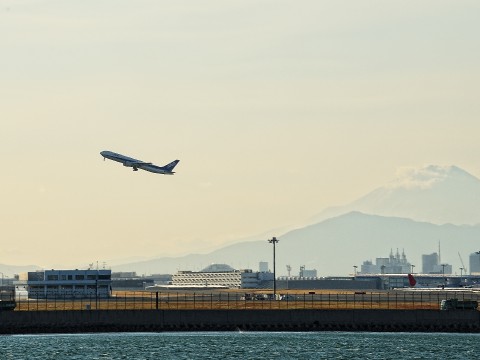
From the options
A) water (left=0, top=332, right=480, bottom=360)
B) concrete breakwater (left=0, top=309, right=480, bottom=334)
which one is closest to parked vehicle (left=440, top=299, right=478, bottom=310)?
concrete breakwater (left=0, top=309, right=480, bottom=334)

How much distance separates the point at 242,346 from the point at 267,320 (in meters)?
20.8

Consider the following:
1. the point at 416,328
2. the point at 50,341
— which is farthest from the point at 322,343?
the point at 50,341

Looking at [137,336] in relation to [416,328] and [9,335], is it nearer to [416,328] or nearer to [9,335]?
[9,335]

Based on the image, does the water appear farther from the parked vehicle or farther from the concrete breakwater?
the parked vehicle

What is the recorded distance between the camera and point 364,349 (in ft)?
480

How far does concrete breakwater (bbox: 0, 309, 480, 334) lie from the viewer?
169m

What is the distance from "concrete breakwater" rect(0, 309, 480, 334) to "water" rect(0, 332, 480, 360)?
112 centimetres

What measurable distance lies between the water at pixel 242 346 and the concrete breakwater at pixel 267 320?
112 centimetres

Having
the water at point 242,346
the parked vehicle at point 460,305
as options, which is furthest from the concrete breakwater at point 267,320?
the parked vehicle at point 460,305

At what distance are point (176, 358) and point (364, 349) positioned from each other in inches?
1001

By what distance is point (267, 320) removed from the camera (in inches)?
6752

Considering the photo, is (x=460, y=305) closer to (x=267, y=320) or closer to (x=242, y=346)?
(x=267, y=320)

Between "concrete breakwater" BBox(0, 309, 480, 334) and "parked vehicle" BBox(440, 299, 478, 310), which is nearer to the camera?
"concrete breakwater" BBox(0, 309, 480, 334)

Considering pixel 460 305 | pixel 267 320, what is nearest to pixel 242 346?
pixel 267 320
